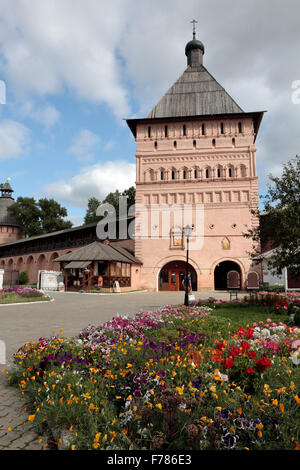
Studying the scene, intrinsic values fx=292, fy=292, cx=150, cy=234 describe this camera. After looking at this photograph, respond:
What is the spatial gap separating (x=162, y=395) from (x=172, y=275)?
89.5ft

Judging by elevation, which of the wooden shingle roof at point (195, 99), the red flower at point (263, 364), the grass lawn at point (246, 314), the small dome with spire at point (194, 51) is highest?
the small dome with spire at point (194, 51)

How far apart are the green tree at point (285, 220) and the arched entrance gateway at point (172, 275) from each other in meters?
18.8

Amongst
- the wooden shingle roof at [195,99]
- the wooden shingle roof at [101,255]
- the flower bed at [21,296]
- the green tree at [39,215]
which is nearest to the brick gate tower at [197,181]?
the wooden shingle roof at [195,99]

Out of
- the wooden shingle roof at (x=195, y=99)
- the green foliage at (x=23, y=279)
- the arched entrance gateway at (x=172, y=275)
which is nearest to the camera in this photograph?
the arched entrance gateway at (x=172, y=275)

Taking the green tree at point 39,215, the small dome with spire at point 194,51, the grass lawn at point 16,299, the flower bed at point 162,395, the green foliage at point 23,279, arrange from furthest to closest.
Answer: the green tree at point 39,215
the green foliage at point 23,279
the small dome with spire at point 194,51
the grass lawn at point 16,299
the flower bed at point 162,395

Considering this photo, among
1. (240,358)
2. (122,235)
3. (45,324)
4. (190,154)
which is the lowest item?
(45,324)

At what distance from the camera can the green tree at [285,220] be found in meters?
9.55

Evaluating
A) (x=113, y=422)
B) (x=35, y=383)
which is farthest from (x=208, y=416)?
(x=35, y=383)

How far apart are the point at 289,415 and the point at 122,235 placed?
30233 millimetres

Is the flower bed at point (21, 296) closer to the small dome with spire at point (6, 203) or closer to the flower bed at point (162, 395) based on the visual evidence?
the flower bed at point (162, 395)

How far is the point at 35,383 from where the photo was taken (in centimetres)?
354

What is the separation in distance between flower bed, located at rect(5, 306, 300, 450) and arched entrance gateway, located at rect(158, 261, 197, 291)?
2511cm

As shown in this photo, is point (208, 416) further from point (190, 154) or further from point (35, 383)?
point (190, 154)
